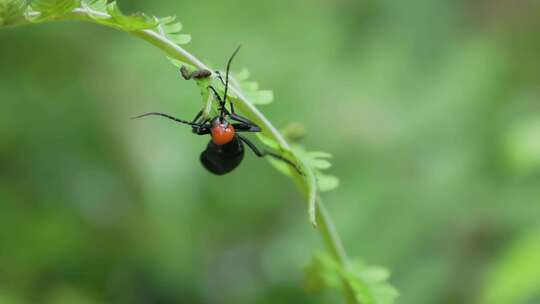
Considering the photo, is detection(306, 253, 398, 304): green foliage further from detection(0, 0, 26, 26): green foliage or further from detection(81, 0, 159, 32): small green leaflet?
detection(0, 0, 26, 26): green foliage

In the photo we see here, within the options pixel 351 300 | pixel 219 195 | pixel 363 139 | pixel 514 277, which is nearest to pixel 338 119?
pixel 363 139

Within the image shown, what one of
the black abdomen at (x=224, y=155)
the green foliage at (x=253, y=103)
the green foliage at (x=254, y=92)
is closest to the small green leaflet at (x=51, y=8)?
the green foliage at (x=253, y=103)

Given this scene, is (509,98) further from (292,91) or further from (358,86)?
(292,91)

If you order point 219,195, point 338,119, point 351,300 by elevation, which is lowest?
point 351,300

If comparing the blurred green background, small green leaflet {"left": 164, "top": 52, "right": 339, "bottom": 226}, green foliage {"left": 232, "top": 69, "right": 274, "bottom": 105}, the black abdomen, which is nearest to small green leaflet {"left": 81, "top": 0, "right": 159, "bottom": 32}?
small green leaflet {"left": 164, "top": 52, "right": 339, "bottom": 226}

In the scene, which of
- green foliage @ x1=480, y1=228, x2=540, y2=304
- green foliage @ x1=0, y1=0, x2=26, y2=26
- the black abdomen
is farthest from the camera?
green foliage @ x1=480, y1=228, x2=540, y2=304

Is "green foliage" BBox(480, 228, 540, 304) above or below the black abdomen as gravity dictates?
above
